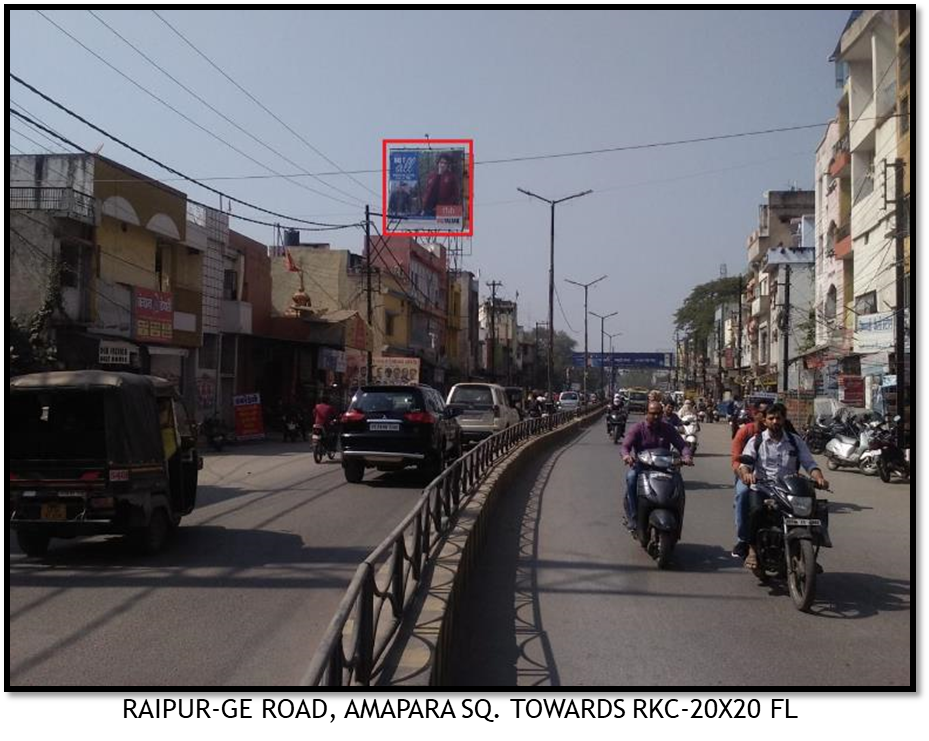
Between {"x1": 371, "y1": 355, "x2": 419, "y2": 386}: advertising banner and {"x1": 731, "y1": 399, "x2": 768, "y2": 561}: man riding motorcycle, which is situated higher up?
{"x1": 371, "y1": 355, "x2": 419, "y2": 386}: advertising banner

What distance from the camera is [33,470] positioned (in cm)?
910

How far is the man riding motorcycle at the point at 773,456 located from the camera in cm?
822

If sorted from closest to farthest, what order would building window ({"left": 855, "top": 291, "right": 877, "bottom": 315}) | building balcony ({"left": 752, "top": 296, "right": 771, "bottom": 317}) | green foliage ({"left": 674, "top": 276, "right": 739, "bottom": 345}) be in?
building window ({"left": 855, "top": 291, "right": 877, "bottom": 315}) → building balcony ({"left": 752, "top": 296, "right": 771, "bottom": 317}) → green foliage ({"left": 674, "top": 276, "right": 739, "bottom": 345})

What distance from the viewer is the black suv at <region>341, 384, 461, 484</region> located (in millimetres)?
16844

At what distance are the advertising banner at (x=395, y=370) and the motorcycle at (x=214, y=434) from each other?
17.5m

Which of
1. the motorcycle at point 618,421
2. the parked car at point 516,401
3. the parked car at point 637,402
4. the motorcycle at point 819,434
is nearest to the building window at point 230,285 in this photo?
the parked car at point 516,401

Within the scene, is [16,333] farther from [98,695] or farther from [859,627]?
[859,627]

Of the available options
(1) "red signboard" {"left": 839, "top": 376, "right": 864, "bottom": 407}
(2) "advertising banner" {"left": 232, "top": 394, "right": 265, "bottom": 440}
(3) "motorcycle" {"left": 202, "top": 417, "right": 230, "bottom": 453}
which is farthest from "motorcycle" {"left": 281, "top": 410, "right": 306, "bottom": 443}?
(1) "red signboard" {"left": 839, "top": 376, "right": 864, "bottom": 407}

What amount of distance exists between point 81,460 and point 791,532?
21.0ft

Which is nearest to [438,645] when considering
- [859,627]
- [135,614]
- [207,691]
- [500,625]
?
[207,691]

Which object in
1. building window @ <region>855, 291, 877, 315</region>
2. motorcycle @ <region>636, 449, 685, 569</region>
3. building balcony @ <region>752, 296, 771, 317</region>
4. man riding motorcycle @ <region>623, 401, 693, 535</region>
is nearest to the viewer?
motorcycle @ <region>636, 449, 685, 569</region>

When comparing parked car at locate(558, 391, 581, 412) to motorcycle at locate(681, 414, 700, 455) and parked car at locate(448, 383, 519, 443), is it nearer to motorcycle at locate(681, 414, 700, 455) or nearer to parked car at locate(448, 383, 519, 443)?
parked car at locate(448, 383, 519, 443)

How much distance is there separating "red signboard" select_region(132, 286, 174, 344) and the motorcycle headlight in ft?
69.1

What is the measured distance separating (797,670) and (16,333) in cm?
1513
